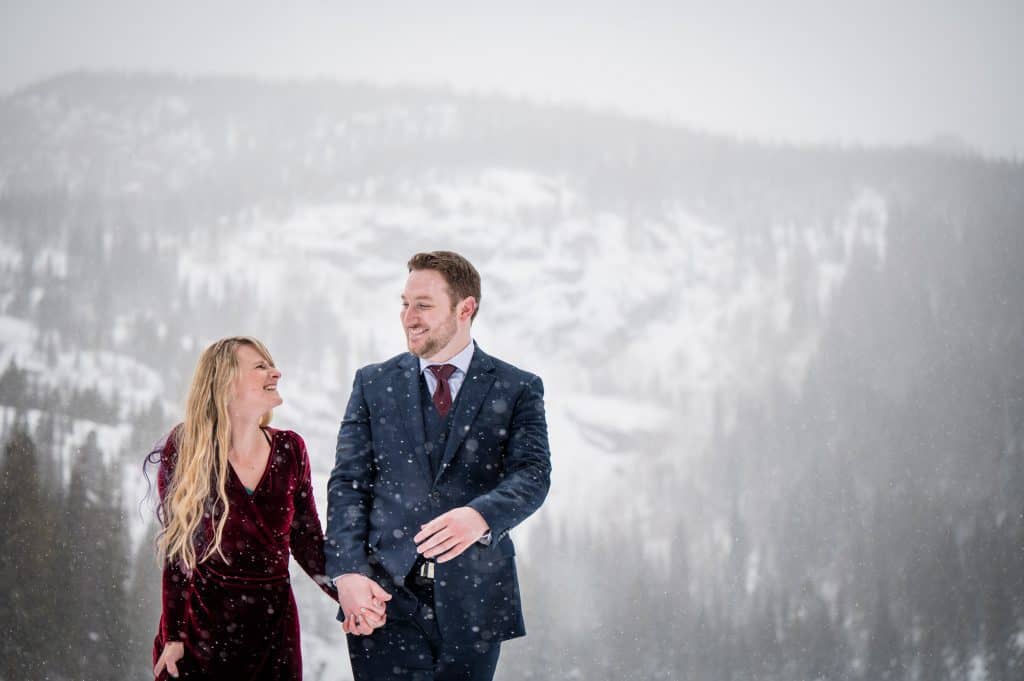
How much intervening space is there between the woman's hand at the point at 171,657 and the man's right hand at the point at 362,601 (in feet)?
2.67

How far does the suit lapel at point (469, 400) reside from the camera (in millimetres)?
2062

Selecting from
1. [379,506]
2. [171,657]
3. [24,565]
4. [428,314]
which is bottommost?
[24,565]

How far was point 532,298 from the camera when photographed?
40.2m

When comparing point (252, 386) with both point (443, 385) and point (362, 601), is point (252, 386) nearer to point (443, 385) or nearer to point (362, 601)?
point (443, 385)

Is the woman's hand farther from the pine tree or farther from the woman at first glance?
the pine tree

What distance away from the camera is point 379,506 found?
2074 millimetres

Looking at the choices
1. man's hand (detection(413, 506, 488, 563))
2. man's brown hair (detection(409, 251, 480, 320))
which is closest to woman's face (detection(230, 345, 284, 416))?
man's brown hair (detection(409, 251, 480, 320))

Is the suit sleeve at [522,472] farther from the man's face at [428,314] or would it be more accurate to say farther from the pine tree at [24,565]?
the pine tree at [24,565]

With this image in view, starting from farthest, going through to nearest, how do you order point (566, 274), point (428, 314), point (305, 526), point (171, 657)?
point (566, 274), point (305, 526), point (171, 657), point (428, 314)

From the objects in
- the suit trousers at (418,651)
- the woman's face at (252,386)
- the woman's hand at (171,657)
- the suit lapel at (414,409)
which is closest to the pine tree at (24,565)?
the woman's hand at (171,657)

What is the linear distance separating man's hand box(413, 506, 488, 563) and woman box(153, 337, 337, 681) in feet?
2.26

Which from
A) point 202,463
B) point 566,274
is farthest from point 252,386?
point 566,274

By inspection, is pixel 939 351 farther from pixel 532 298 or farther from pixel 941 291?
pixel 532 298

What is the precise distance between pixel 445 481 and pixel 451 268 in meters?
0.60
